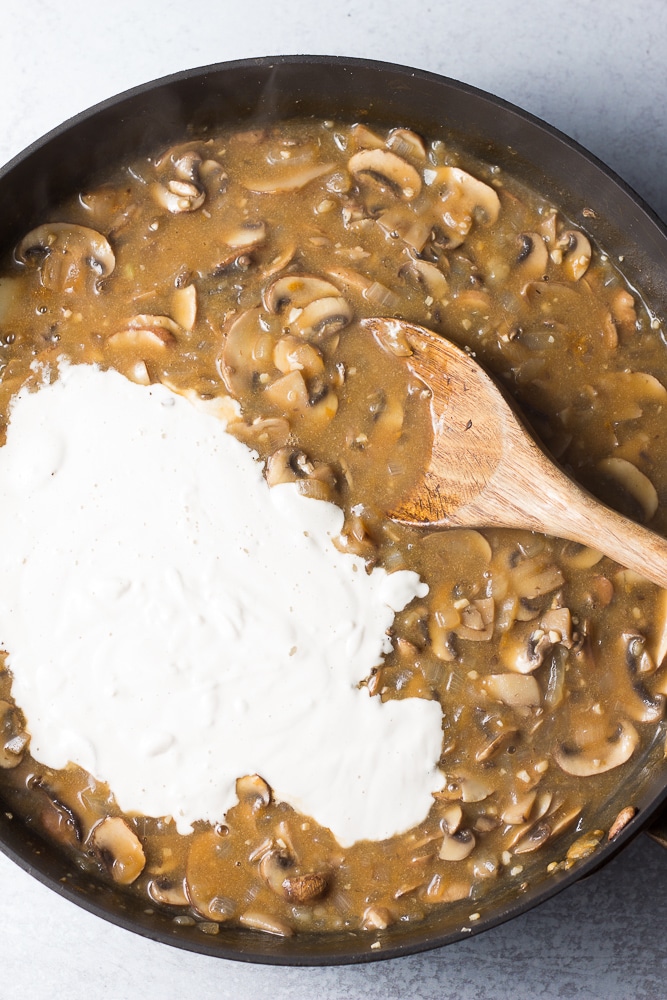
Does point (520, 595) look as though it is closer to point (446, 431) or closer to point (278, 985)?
point (446, 431)

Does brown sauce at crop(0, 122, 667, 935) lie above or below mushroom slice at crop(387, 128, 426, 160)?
below

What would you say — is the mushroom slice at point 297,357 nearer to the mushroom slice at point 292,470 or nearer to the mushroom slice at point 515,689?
the mushroom slice at point 292,470

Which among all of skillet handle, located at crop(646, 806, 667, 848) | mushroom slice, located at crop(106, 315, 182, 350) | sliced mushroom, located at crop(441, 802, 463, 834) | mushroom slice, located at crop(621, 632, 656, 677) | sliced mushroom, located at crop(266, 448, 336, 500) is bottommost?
sliced mushroom, located at crop(441, 802, 463, 834)

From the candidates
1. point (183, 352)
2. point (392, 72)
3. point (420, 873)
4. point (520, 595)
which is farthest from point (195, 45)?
point (420, 873)

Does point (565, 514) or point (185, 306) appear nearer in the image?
point (565, 514)

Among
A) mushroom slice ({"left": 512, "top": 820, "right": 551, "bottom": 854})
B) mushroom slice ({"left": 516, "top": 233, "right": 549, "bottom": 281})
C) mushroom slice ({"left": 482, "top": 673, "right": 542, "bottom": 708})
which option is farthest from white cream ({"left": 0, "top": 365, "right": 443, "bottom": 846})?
mushroom slice ({"left": 516, "top": 233, "right": 549, "bottom": 281})

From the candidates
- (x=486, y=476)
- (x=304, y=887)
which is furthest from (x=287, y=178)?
(x=304, y=887)

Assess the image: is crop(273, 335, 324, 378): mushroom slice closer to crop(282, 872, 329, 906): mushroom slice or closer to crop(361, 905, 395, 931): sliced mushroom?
crop(282, 872, 329, 906): mushroom slice

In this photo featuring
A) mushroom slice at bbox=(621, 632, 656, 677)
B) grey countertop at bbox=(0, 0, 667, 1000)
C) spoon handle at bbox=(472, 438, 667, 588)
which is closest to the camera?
spoon handle at bbox=(472, 438, 667, 588)

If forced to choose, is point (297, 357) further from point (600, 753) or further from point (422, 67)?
point (600, 753)
